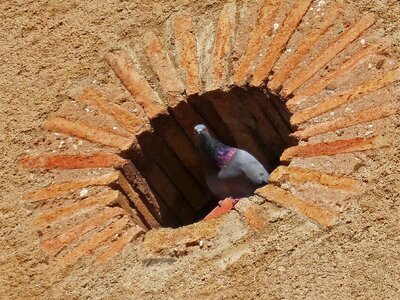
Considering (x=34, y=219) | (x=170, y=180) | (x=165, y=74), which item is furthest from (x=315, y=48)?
(x=34, y=219)

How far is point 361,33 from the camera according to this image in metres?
3.19

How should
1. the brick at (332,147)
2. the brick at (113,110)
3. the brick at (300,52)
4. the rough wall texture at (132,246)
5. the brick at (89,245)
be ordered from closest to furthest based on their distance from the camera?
the rough wall texture at (132,246) → the brick at (332,147) → the brick at (89,245) → the brick at (300,52) → the brick at (113,110)

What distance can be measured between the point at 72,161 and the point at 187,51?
0.59 meters

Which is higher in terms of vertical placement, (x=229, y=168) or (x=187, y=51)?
(x=187, y=51)

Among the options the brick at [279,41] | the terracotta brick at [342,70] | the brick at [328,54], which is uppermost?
the brick at [279,41]

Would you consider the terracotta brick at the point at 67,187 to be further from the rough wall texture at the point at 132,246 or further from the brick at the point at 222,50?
the brick at the point at 222,50

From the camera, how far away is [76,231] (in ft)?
10.2

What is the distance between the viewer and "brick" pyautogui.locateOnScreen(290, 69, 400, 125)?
9.96 ft

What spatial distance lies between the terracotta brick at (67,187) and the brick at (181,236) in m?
0.29

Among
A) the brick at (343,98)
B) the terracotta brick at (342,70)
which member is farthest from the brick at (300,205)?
the terracotta brick at (342,70)

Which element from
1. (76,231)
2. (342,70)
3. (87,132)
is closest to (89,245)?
(76,231)

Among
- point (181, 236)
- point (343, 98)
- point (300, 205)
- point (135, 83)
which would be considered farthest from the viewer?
point (135, 83)

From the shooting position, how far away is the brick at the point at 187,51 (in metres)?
3.41

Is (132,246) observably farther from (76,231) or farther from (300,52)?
(300,52)
